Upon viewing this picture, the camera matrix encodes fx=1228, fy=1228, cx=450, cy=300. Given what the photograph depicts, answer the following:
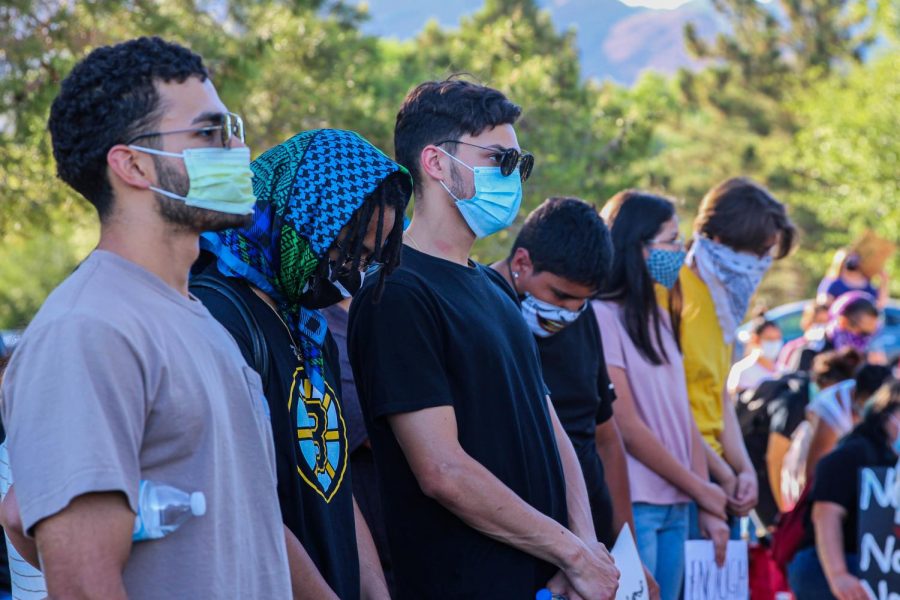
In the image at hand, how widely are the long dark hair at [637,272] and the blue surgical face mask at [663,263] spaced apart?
6 cm

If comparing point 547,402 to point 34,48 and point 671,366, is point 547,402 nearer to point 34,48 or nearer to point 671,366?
point 671,366

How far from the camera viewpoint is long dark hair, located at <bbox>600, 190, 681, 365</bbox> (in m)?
4.87

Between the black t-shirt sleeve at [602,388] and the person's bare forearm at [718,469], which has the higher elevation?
the black t-shirt sleeve at [602,388]

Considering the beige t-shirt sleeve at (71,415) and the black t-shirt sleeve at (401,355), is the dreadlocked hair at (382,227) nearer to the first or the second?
the black t-shirt sleeve at (401,355)

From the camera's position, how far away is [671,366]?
16.2 ft

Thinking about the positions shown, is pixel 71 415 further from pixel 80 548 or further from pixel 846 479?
pixel 846 479

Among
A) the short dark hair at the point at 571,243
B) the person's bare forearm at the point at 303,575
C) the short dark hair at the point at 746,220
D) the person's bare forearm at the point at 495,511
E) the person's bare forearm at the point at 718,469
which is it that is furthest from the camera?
the short dark hair at the point at 746,220

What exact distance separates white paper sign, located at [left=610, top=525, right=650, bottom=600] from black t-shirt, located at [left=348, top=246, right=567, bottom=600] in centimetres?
53

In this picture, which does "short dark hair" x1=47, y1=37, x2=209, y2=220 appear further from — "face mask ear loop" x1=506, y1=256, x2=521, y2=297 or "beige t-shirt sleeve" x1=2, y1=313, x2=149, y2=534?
"face mask ear loop" x1=506, y1=256, x2=521, y2=297

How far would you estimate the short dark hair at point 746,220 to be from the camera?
5.37 meters

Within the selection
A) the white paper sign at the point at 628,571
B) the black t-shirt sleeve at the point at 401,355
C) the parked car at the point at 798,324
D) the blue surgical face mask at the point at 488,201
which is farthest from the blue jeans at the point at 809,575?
the parked car at the point at 798,324

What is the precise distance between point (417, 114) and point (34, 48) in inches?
185

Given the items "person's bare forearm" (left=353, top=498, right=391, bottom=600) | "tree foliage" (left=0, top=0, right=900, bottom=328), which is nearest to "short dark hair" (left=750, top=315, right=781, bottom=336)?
"tree foliage" (left=0, top=0, right=900, bottom=328)

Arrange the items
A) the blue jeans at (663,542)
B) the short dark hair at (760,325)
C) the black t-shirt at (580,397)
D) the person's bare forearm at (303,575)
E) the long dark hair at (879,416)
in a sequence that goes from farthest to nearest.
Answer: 1. the short dark hair at (760,325)
2. the long dark hair at (879,416)
3. the blue jeans at (663,542)
4. the black t-shirt at (580,397)
5. the person's bare forearm at (303,575)
